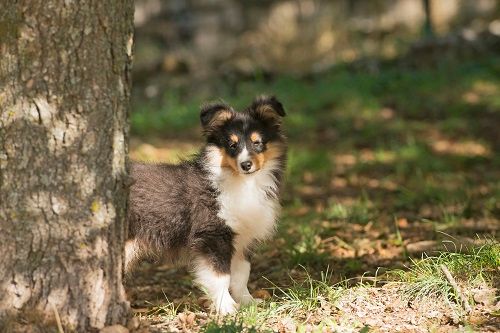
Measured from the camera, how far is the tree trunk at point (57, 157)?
401 cm

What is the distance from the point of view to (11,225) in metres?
4.03

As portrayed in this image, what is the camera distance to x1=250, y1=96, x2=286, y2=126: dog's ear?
555 centimetres

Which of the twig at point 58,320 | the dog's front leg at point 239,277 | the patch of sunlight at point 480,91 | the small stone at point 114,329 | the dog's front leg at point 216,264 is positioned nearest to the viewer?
the twig at point 58,320

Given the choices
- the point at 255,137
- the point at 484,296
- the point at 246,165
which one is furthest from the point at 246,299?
the point at 484,296

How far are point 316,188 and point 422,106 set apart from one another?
12.2 feet

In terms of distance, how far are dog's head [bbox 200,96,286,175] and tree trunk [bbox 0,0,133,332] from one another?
1.43 m

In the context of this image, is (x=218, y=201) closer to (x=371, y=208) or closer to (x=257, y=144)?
(x=257, y=144)

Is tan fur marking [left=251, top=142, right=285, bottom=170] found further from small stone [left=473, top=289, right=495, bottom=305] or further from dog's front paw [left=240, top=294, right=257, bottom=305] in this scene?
small stone [left=473, top=289, right=495, bottom=305]

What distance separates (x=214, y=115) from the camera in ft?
18.2

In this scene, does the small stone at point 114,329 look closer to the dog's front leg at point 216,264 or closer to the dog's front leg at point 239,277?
the dog's front leg at point 216,264

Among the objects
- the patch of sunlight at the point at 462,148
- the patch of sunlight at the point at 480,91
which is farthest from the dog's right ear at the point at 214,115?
the patch of sunlight at the point at 480,91

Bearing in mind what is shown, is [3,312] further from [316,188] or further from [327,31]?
[327,31]

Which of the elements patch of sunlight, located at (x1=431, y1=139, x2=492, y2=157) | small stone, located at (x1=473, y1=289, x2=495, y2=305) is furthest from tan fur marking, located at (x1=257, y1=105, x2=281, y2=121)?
patch of sunlight, located at (x1=431, y1=139, x2=492, y2=157)

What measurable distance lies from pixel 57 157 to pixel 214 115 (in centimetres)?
170
